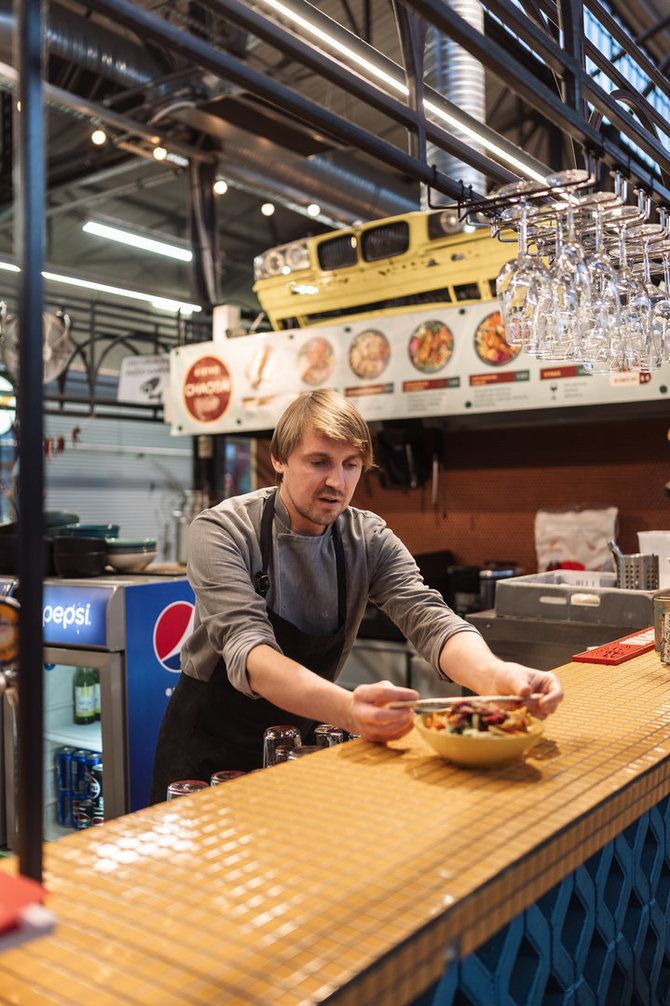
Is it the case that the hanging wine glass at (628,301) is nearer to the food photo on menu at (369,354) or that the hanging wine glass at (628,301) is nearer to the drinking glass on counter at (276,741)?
the drinking glass on counter at (276,741)

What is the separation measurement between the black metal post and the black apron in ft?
4.28

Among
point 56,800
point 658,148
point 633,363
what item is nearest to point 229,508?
point 633,363

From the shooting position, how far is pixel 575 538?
4.25m

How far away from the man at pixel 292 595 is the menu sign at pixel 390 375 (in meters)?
1.63

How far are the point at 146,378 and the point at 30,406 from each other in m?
4.93

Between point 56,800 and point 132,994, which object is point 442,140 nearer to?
point 132,994

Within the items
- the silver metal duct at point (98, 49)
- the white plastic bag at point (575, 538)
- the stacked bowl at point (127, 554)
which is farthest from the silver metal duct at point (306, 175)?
the white plastic bag at point (575, 538)

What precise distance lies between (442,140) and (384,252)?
2175 mm

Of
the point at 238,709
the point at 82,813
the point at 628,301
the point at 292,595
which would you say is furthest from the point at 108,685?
the point at 628,301

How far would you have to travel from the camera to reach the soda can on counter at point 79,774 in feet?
11.6

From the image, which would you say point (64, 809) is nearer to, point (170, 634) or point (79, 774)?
point (79, 774)

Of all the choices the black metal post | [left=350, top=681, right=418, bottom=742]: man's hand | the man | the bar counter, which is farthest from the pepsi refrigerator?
the black metal post

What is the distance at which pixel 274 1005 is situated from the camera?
76cm

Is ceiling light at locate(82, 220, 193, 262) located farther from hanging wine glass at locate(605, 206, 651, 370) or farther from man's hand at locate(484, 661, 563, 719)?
man's hand at locate(484, 661, 563, 719)
